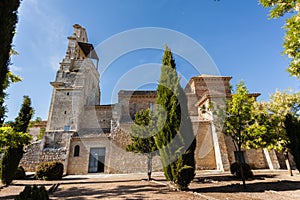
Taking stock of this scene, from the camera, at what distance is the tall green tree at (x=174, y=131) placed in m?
7.14

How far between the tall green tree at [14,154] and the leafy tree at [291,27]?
12.5 meters

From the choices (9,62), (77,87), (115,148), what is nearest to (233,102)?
(9,62)

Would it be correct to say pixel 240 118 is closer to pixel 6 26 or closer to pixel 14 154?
pixel 6 26

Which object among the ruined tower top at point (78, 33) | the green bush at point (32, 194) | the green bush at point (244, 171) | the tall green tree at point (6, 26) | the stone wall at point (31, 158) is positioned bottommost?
the green bush at point (244, 171)

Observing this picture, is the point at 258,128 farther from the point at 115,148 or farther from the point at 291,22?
the point at 115,148

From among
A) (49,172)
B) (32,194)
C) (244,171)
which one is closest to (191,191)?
(32,194)

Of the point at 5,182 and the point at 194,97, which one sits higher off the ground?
the point at 194,97

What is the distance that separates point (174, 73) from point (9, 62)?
22.0 feet

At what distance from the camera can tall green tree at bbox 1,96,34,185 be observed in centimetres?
1012

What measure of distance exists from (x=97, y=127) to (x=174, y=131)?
61.2ft

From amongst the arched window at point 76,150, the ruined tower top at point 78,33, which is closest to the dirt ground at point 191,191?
the arched window at point 76,150

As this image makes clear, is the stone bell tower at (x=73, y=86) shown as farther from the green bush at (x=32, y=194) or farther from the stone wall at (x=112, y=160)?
the green bush at (x=32, y=194)

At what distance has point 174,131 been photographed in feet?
25.4

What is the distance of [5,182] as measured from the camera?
33.0 feet
